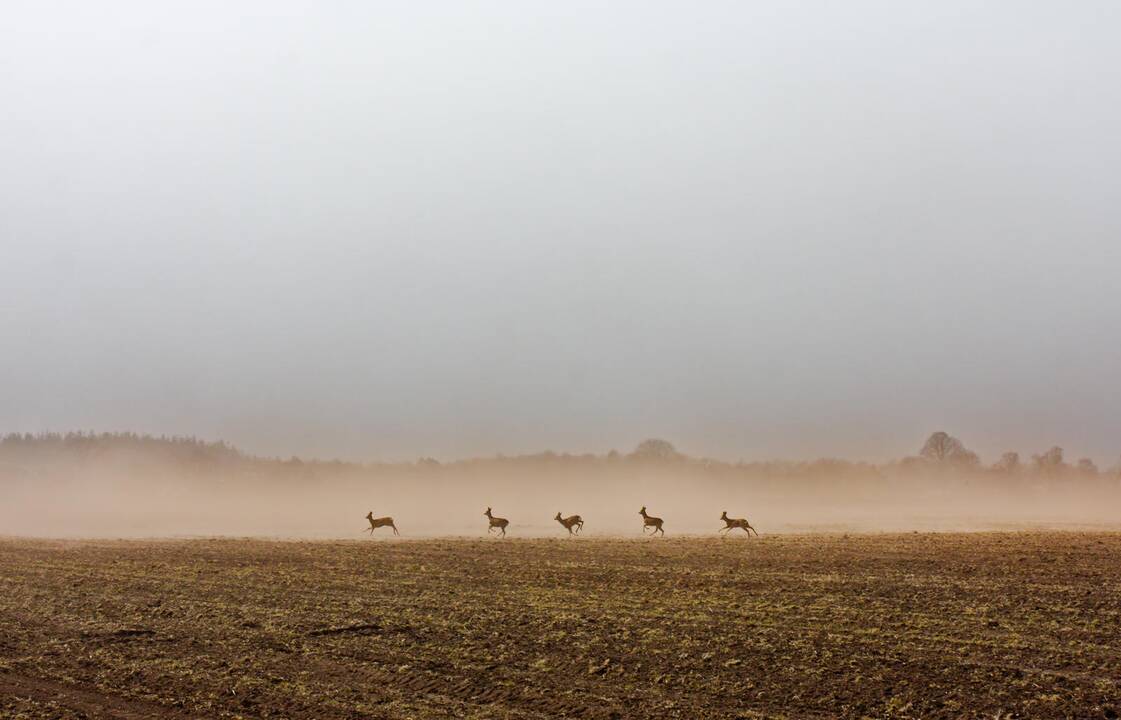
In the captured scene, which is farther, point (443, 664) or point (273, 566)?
point (273, 566)

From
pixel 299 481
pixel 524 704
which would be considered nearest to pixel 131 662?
pixel 524 704

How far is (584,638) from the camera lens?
15.0 metres

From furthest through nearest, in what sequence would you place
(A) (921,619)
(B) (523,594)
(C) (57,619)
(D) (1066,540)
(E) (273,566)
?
1. (D) (1066,540)
2. (E) (273,566)
3. (B) (523,594)
4. (C) (57,619)
5. (A) (921,619)

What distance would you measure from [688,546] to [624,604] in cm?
1377

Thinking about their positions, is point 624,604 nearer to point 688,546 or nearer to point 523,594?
point 523,594

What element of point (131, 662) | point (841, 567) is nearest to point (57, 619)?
point (131, 662)

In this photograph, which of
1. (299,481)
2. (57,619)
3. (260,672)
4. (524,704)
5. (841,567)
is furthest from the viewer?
(299,481)

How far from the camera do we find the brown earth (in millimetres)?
11477

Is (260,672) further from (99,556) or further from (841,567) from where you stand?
(99,556)

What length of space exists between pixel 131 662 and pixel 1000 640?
1627 cm

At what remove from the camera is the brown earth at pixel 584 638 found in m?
Result: 11.5

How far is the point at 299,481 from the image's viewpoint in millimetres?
134875

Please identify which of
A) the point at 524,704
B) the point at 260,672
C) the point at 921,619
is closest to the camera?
the point at 524,704

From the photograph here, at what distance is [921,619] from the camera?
51.9ft
